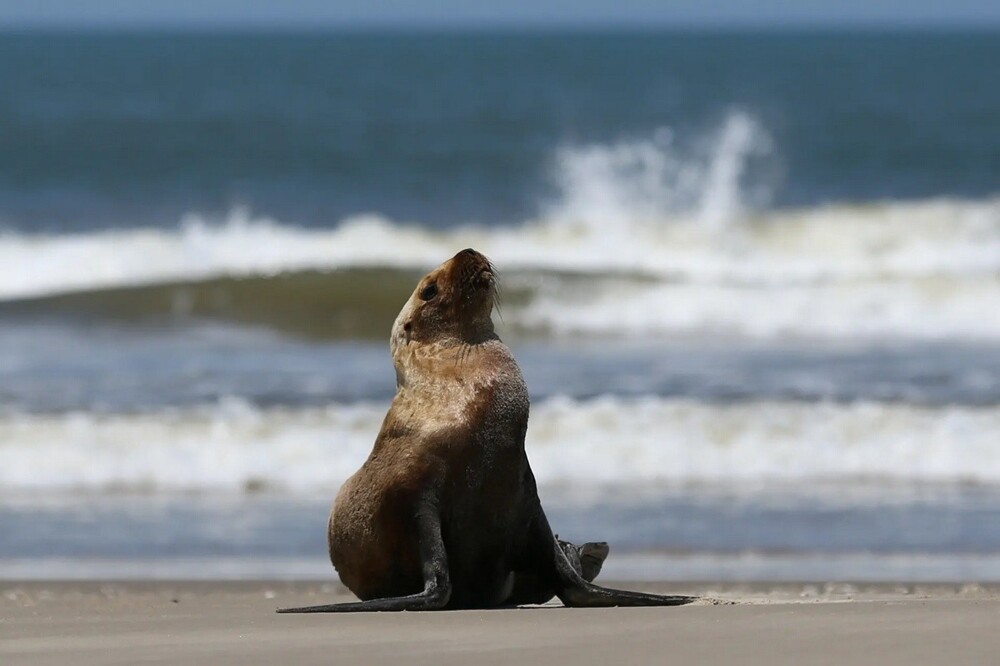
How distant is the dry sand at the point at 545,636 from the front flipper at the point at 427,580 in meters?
0.03

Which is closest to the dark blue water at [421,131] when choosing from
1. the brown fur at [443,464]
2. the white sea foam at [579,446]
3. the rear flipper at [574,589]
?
the white sea foam at [579,446]

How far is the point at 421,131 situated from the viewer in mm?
41219

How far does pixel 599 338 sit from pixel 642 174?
1357 centimetres

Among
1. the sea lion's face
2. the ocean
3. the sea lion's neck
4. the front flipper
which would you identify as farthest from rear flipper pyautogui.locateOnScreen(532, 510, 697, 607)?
the ocean

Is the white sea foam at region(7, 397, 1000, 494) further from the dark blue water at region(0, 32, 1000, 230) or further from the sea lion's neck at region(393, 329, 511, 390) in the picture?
the dark blue water at region(0, 32, 1000, 230)

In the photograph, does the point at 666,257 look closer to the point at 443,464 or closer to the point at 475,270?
the point at 475,270

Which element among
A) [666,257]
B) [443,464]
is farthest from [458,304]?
[666,257]

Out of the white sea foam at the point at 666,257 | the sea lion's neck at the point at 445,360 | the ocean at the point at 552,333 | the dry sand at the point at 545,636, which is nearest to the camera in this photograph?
the dry sand at the point at 545,636

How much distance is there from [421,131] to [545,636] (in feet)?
121

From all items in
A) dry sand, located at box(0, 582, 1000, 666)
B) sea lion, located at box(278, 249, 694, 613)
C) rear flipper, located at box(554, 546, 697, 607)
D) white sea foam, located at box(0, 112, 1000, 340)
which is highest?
white sea foam, located at box(0, 112, 1000, 340)

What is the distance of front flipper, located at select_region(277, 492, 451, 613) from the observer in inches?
199

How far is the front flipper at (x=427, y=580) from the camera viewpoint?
16.6ft

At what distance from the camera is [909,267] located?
2211cm

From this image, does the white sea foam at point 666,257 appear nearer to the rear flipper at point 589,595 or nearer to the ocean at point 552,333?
the ocean at point 552,333
